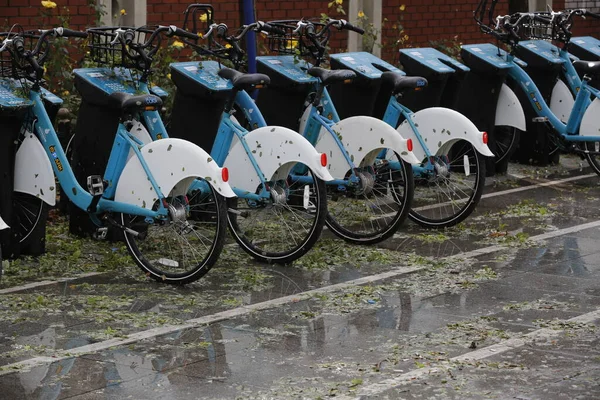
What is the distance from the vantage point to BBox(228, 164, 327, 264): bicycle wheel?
7.93 m

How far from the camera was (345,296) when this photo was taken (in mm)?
7238

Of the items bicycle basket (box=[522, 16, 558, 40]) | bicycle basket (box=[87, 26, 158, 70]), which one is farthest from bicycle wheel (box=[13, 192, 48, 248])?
bicycle basket (box=[522, 16, 558, 40])

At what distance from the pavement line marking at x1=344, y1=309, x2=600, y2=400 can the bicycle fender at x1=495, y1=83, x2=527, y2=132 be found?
4.59 m

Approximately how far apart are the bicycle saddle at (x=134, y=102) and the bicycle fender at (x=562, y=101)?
5273 millimetres

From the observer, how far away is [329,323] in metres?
6.64

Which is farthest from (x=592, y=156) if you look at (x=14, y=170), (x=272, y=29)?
(x=14, y=170)

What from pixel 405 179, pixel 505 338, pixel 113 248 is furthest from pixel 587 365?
pixel 113 248

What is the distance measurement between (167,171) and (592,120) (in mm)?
5085

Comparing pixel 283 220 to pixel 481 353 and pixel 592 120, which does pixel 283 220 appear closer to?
pixel 481 353

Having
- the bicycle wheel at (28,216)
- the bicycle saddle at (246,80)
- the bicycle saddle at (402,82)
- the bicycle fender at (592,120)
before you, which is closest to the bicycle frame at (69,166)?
the bicycle wheel at (28,216)

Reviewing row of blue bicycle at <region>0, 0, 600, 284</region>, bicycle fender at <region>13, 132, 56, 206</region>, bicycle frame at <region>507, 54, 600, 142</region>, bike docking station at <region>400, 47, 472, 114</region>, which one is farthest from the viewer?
bicycle frame at <region>507, 54, 600, 142</region>

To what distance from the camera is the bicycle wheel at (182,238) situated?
290 inches

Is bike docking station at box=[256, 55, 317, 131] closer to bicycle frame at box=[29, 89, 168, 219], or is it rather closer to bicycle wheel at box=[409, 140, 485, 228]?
bicycle wheel at box=[409, 140, 485, 228]

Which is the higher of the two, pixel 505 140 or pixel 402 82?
pixel 402 82
